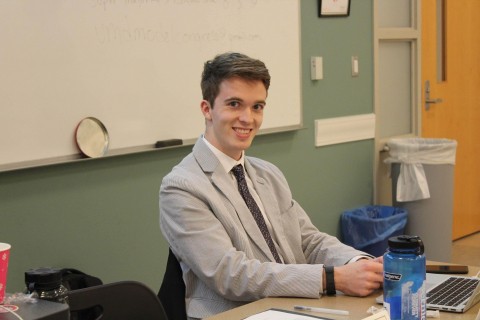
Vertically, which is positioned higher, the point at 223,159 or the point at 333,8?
the point at 333,8

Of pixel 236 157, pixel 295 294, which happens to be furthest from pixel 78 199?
pixel 295 294

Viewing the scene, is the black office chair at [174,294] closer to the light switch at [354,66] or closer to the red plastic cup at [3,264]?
the red plastic cup at [3,264]

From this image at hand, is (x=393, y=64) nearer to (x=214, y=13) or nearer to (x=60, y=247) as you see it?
(x=214, y=13)

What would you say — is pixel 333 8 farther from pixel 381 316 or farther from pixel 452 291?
pixel 381 316

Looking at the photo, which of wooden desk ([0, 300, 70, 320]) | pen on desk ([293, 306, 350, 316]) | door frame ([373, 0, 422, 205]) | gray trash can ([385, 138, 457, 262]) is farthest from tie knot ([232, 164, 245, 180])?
door frame ([373, 0, 422, 205])

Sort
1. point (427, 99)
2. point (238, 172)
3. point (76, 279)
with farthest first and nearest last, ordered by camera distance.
A: 1. point (427, 99)
2. point (76, 279)
3. point (238, 172)

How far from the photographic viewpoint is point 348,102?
14.9ft

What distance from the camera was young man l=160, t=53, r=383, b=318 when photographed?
1.91m

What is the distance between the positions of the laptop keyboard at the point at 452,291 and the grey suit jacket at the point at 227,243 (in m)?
0.28

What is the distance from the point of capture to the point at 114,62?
310 cm

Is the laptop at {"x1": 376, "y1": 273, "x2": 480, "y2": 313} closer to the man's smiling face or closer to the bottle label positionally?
the bottle label

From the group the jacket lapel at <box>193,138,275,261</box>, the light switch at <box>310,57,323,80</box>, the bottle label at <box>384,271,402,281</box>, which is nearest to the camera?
the bottle label at <box>384,271,402,281</box>

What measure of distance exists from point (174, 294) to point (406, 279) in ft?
2.23

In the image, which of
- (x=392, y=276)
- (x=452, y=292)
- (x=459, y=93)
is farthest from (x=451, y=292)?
(x=459, y=93)
